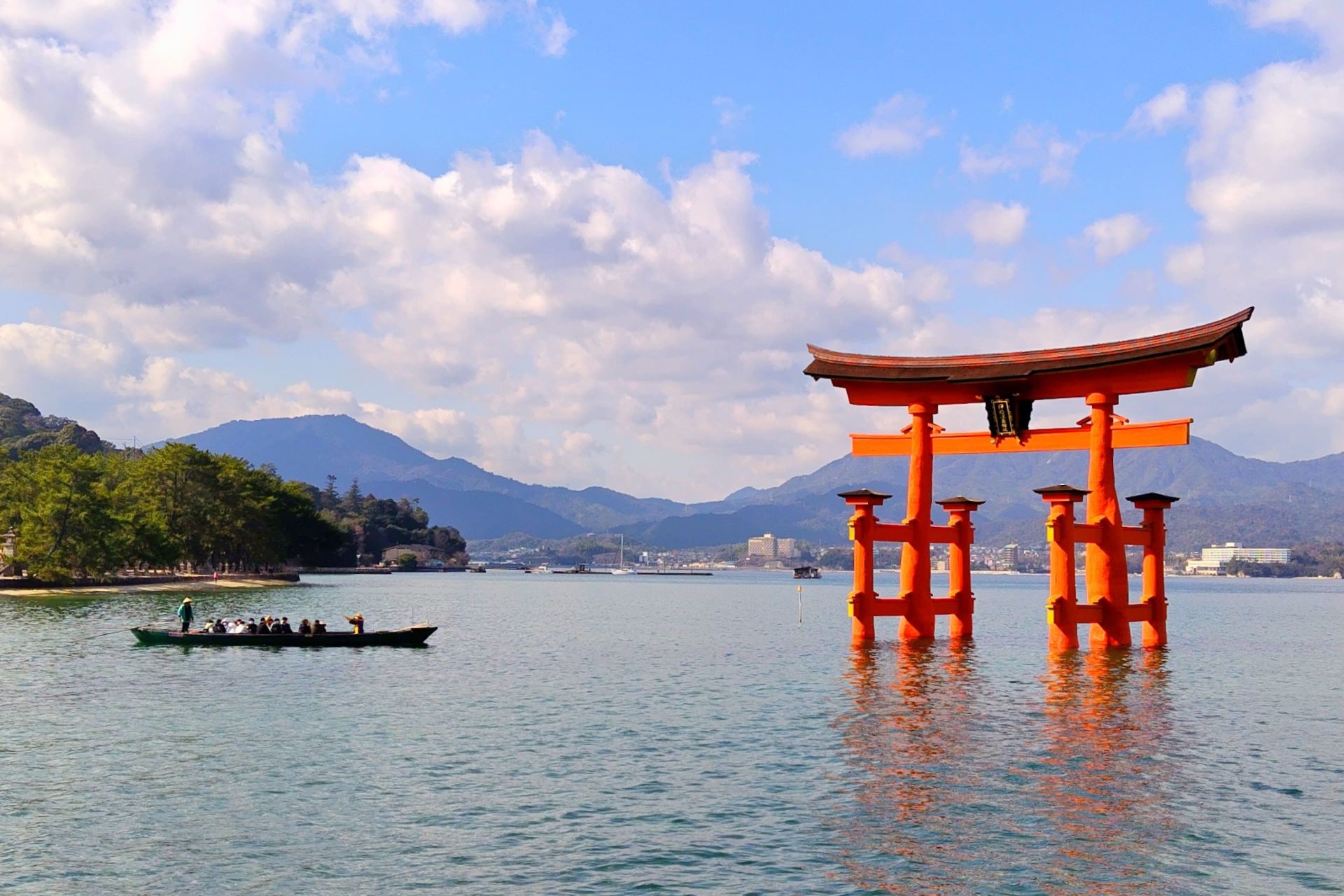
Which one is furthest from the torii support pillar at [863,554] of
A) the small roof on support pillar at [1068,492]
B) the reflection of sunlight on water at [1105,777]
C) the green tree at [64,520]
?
the green tree at [64,520]

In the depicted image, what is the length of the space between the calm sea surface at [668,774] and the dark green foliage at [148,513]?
147 ft

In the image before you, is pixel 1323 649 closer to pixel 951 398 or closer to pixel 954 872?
pixel 951 398

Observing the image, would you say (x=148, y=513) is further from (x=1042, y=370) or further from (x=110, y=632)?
(x=1042, y=370)

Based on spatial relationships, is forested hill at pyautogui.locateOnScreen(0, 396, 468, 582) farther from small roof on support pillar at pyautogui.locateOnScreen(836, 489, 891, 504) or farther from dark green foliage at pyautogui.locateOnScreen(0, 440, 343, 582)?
small roof on support pillar at pyautogui.locateOnScreen(836, 489, 891, 504)

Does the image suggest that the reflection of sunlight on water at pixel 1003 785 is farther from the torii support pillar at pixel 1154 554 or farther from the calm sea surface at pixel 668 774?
the torii support pillar at pixel 1154 554

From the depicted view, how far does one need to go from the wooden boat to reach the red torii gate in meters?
19.5

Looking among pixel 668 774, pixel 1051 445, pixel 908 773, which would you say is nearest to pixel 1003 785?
pixel 908 773

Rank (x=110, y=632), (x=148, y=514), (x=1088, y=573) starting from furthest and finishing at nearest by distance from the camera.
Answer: (x=148, y=514) → (x=110, y=632) → (x=1088, y=573)

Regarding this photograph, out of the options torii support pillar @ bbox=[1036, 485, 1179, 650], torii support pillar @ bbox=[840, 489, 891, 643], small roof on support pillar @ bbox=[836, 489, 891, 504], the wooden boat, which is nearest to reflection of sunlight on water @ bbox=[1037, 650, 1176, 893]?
torii support pillar @ bbox=[1036, 485, 1179, 650]

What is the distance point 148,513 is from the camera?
340ft

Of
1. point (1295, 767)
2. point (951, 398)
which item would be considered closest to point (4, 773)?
point (1295, 767)

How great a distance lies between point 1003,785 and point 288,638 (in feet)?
111

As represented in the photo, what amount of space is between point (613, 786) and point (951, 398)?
26.8 m

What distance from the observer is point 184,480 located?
11125 cm
